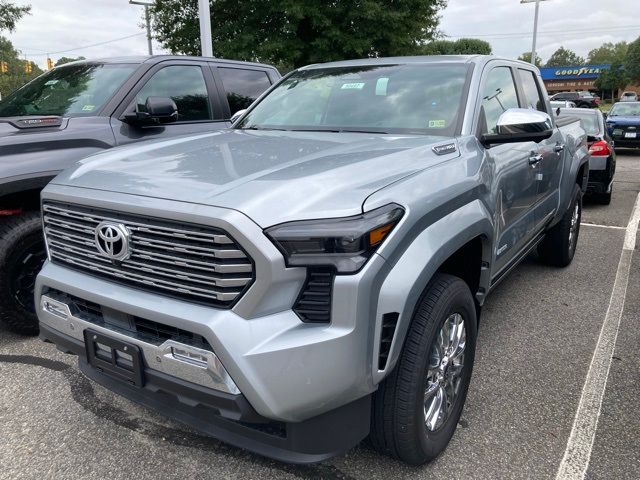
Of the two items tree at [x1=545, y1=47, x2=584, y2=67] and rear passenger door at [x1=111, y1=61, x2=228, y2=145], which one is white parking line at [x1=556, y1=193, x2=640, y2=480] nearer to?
rear passenger door at [x1=111, y1=61, x2=228, y2=145]

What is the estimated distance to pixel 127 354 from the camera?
6.82ft

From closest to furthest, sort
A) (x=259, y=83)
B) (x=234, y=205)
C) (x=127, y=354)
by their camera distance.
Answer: (x=234, y=205)
(x=127, y=354)
(x=259, y=83)

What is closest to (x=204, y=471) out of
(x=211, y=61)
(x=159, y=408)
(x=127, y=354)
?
(x=159, y=408)

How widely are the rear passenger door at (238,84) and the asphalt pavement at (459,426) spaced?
2.70 m

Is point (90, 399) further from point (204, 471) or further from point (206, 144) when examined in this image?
point (206, 144)

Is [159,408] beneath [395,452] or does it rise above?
above

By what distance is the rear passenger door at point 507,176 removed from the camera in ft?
10.2

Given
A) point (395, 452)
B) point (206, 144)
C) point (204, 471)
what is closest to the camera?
point (395, 452)

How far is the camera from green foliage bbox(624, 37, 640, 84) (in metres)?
82.8

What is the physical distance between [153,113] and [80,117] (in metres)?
0.53

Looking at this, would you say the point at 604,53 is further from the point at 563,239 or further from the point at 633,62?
the point at 563,239

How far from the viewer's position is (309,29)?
15.9 metres

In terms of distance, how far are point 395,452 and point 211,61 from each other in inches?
161

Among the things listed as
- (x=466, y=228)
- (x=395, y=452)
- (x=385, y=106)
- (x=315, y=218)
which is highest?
(x=385, y=106)
